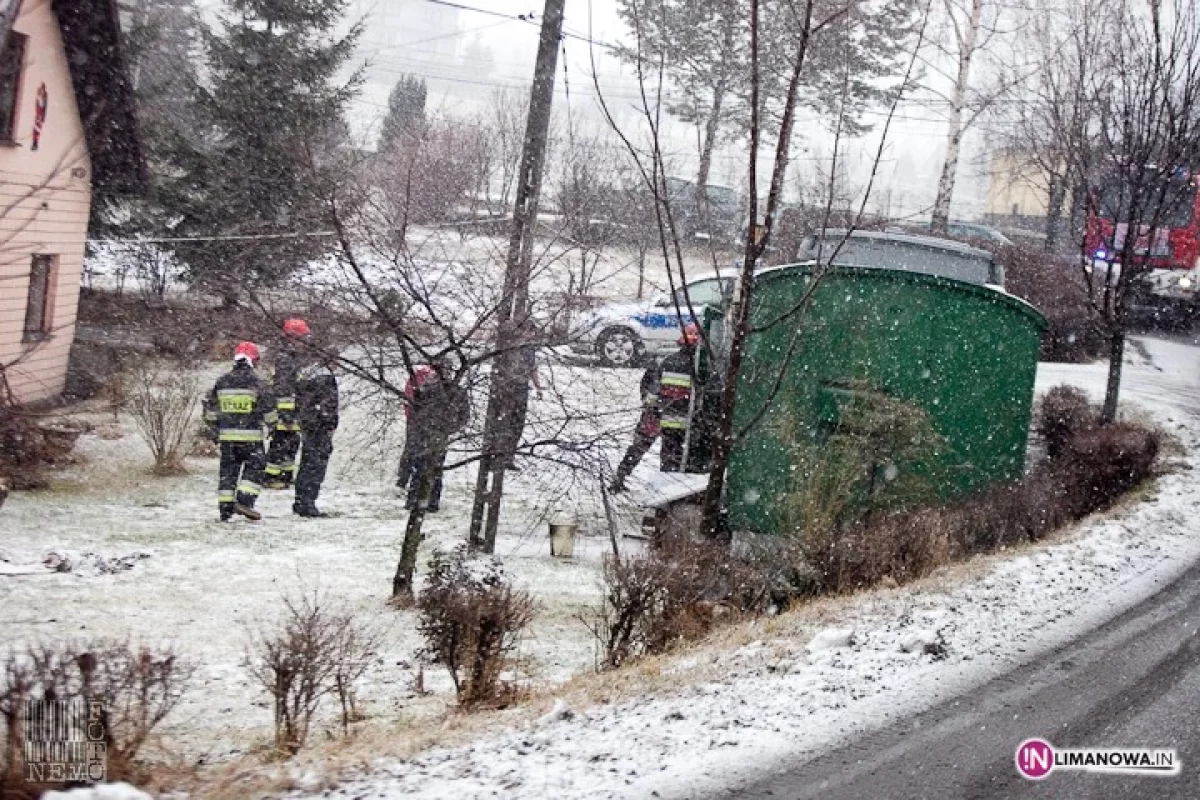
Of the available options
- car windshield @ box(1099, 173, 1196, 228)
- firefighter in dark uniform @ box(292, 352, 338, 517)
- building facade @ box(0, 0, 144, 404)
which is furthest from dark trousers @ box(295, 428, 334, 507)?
car windshield @ box(1099, 173, 1196, 228)

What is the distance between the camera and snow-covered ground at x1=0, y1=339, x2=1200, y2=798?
4805 millimetres

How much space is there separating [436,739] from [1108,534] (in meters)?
5.67

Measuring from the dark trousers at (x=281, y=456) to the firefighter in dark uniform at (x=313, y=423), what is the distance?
361 millimetres

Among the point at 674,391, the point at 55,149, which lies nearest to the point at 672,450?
the point at 674,391

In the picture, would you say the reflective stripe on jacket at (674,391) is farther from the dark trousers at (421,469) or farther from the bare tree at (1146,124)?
the bare tree at (1146,124)

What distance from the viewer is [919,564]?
26.0 feet

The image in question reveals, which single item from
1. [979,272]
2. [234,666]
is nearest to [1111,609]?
[234,666]

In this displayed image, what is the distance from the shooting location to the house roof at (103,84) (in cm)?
1623

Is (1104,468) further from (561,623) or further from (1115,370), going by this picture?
(561,623)

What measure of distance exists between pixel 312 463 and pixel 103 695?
286 inches

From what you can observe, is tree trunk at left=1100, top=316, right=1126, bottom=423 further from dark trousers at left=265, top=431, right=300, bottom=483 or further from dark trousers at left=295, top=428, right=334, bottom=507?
dark trousers at left=265, top=431, right=300, bottom=483

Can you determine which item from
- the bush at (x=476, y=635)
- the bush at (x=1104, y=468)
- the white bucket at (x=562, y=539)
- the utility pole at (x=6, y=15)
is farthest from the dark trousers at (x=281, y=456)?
the bush at (x=1104, y=468)

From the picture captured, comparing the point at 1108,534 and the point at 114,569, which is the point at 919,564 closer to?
the point at 1108,534

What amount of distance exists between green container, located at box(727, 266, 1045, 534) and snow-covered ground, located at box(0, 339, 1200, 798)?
4.37ft
